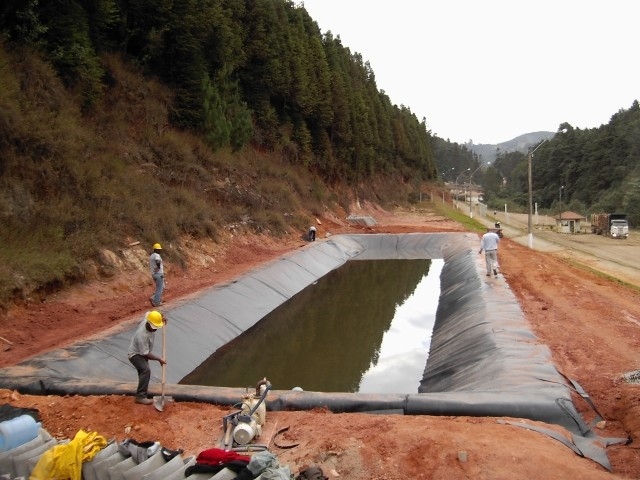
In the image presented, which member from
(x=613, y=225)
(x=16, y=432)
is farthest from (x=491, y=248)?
(x=613, y=225)

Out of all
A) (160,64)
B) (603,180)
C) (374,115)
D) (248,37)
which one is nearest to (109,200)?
(160,64)

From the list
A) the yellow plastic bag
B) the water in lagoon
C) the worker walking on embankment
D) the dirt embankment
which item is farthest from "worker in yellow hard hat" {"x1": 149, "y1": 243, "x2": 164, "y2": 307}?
the worker walking on embankment

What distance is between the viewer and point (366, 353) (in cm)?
1422

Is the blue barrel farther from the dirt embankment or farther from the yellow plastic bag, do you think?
the dirt embankment

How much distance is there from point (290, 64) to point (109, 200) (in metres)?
26.2

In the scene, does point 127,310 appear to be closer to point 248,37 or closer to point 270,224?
point 270,224

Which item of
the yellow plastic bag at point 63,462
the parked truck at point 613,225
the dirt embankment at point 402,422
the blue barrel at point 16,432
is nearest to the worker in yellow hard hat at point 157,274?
the dirt embankment at point 402,422

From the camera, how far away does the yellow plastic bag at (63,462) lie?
5875 millimetres

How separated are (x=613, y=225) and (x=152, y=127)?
36.9m

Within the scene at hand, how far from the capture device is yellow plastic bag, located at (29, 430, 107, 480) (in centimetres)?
588

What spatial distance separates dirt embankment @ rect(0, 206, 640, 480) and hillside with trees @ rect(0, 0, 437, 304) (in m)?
1.61

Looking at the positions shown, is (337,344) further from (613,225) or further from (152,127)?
(613,225)

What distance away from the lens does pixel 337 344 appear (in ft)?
48.9

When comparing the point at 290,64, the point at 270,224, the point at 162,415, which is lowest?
the point at 162,415
